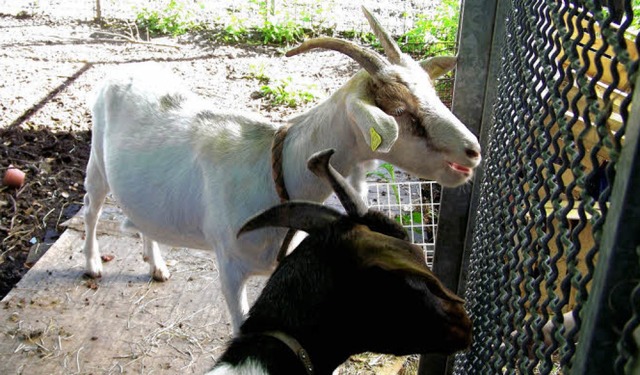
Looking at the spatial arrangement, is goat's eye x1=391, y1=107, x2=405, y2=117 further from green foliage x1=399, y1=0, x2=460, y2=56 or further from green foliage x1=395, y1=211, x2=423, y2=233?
green foliage x1=399, y1=0, x2=460, y2=56

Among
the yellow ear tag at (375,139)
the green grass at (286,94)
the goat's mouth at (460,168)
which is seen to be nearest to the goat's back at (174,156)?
the yellow ear tag at (375,139)

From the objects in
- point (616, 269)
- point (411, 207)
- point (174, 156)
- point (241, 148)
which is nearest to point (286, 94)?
point (411, 207)

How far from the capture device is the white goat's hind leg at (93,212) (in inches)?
160

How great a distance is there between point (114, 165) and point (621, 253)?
10.6 feet

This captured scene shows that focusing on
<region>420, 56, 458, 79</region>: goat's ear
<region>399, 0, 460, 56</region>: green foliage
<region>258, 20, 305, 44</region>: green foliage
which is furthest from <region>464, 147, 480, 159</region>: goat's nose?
<region>258, 20, 305, 44</region>: green foliage

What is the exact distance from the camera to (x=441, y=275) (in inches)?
121

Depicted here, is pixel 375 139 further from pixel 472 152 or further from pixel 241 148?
pixel 241 148

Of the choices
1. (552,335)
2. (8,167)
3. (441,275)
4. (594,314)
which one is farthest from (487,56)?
(8,167)

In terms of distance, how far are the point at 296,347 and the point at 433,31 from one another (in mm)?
7122

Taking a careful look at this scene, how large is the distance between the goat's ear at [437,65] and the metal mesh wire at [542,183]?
459 millimetres

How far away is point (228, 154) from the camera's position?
3.15m

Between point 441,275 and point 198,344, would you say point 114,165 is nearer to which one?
point 198,344

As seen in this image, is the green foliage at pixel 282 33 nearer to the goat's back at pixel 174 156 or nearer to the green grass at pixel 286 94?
the green grass at pixel 286 94

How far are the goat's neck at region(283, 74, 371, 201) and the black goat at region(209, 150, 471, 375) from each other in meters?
0.74
